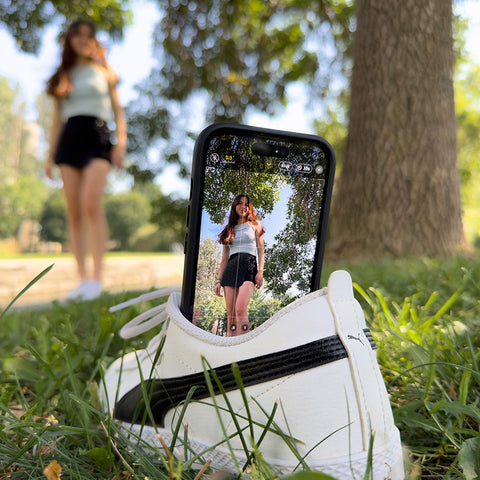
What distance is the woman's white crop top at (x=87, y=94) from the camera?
153 inches

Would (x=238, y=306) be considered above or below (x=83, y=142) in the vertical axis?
below

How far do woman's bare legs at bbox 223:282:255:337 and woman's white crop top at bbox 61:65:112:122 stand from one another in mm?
3445

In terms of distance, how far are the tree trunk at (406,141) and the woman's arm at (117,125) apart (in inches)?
97.7

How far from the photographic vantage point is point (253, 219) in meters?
0.96

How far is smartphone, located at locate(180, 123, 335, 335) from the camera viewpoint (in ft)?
3.11

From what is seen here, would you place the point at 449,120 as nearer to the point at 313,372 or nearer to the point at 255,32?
the point at 313,372

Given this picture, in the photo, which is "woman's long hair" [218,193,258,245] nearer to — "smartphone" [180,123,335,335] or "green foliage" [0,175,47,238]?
"smartphone" [180,123,335,335]

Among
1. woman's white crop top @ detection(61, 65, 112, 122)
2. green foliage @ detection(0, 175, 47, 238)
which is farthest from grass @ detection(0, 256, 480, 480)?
green foliage @ detection(0, 175, 47, 238)

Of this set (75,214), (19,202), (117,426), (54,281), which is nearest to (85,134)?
(75,214)

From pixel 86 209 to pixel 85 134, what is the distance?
0.66 meters

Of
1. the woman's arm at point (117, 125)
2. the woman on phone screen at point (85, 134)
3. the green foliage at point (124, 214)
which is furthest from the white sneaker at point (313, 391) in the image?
the green foliage at point (124, 214)

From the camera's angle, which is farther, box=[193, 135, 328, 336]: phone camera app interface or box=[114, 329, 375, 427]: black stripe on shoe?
box=[193, 135, 328, 336]: phone camera app interface

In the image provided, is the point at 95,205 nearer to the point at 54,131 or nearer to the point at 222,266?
the point at 54,131

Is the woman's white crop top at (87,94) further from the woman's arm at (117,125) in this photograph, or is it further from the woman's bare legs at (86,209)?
the woman's bare legs at (86,209)
